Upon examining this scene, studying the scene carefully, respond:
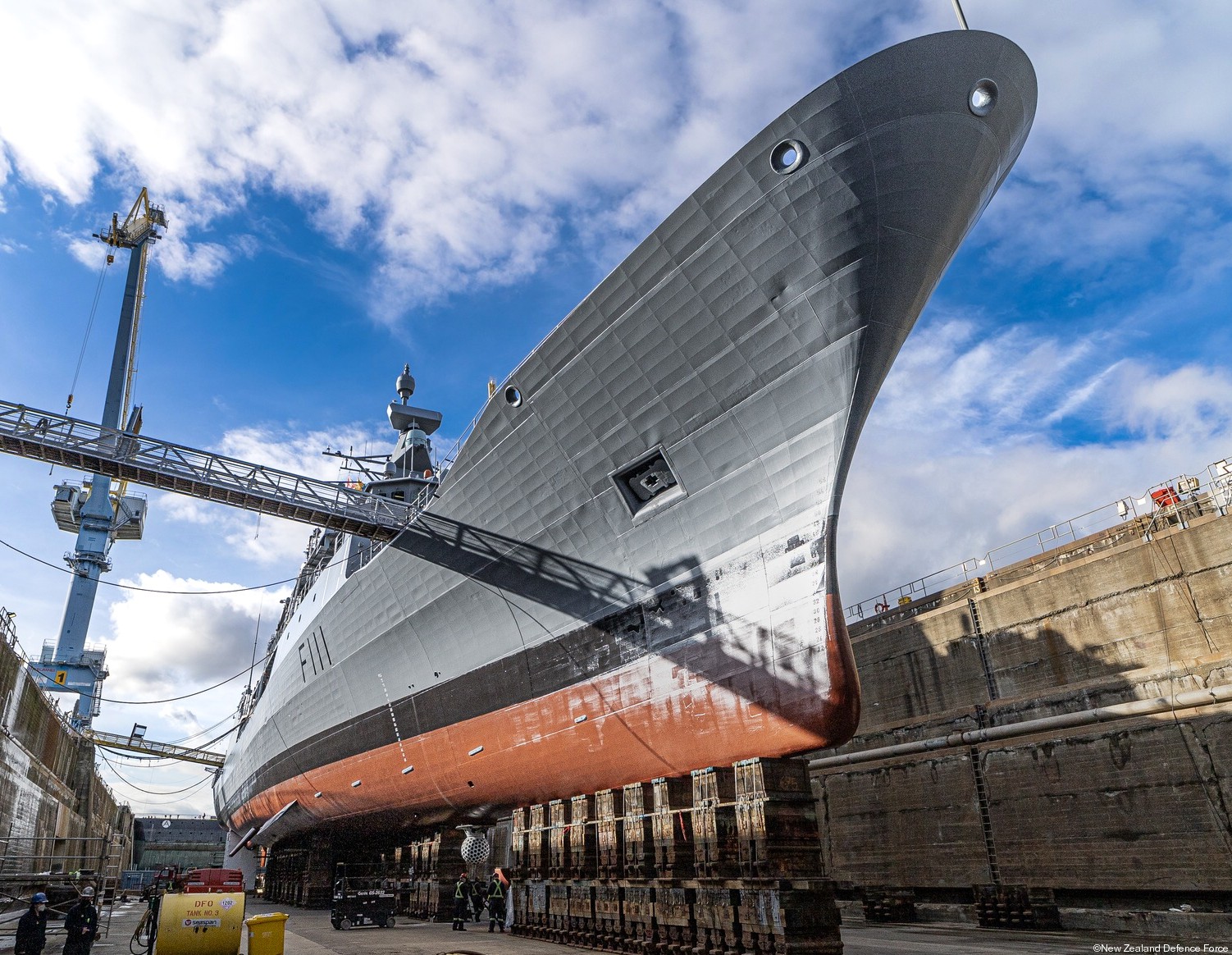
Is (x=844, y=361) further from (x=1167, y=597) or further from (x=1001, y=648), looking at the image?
(x=1001, y=648)

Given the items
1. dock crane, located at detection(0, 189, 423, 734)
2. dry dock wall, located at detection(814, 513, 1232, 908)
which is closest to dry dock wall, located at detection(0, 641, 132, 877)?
dock crane, located at detection(0, 189, 423, 734)

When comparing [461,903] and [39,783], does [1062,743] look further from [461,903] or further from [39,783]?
[39,783]

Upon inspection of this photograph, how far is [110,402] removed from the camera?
41.1m

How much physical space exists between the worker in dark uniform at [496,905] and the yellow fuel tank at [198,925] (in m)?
4.84

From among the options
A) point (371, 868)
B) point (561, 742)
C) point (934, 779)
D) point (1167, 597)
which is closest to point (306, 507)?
point (561, 742)

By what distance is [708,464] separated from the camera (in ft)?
32.1

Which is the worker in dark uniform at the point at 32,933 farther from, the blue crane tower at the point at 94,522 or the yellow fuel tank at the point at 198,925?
the blue crane tower at the point at 94,522

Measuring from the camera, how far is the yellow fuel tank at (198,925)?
8148 millimetres

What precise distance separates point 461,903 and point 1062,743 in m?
12.0

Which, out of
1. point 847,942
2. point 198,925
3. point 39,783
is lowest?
point 847,942

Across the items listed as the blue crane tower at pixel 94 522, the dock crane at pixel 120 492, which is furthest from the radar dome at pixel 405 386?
the blue crane tower at pixel 94 522

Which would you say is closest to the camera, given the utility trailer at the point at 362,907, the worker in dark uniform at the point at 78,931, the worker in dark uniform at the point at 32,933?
the worker in dark uniform at the point at 32,933

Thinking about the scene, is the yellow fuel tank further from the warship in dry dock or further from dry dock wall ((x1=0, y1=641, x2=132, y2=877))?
the warship in dry dock

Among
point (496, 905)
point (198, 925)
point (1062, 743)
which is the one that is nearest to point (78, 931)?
point (198, 925)
